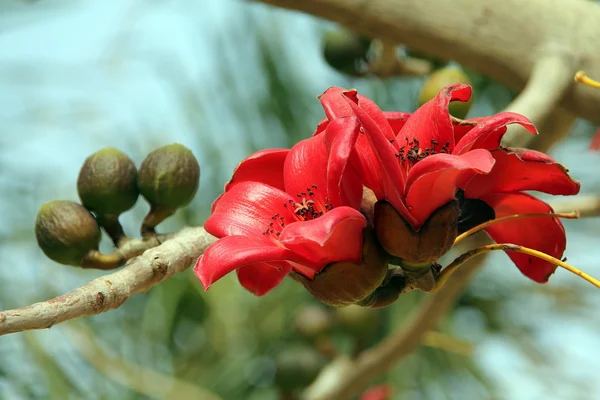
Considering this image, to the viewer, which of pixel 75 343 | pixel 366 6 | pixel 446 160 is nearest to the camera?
pixel 446 160

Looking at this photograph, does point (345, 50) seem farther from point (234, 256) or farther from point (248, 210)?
point (234, 256)

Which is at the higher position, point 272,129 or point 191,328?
point 272,129

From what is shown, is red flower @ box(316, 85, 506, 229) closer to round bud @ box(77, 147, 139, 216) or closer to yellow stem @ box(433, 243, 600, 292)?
yellow stem @ box(433, 243, 600, 292)

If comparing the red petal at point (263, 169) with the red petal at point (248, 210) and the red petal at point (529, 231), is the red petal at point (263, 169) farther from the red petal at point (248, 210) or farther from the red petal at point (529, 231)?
the red petal at point (529, 231)

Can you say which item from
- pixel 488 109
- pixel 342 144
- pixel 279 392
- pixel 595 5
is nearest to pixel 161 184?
pixel 342 144

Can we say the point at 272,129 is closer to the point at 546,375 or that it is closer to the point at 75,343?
the point at 75,343

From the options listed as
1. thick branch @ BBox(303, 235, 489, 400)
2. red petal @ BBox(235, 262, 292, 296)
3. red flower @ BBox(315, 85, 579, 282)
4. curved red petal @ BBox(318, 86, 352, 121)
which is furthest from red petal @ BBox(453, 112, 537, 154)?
thick branch @ BBox(303, 235, 489, 400)

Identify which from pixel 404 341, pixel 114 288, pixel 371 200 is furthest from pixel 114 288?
pixel 404 341
